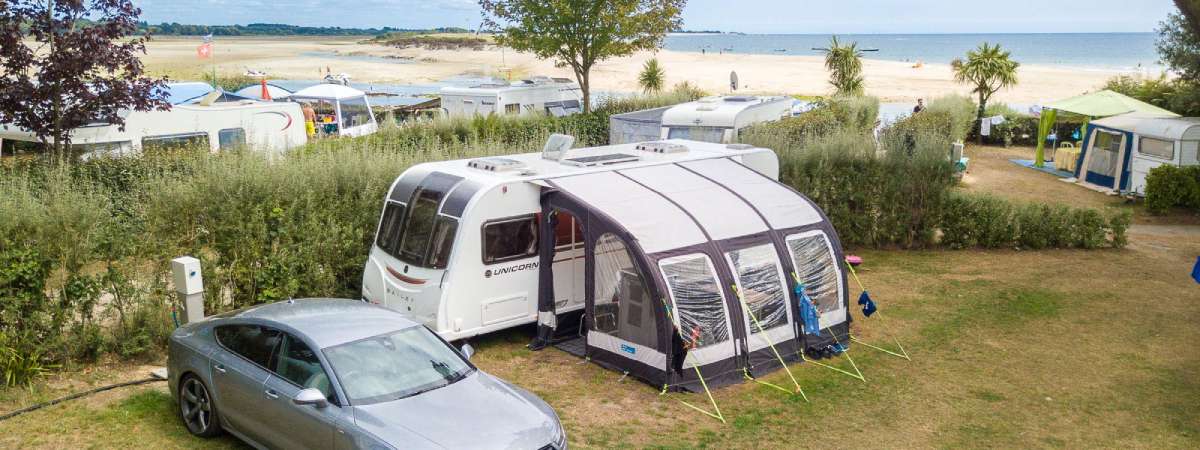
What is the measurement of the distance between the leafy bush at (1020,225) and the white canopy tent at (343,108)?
46.0 feet

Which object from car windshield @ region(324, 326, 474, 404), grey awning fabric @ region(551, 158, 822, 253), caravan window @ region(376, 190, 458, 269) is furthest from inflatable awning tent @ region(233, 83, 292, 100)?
car windshield @ region(324, 326, 474, 404)

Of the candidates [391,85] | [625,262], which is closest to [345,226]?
[625,262]

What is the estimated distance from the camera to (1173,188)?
1833 cm

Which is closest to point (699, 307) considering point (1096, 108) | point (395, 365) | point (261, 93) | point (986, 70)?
point (395, 365)

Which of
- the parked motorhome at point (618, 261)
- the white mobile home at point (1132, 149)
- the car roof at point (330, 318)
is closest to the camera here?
the car roof at point (330, 318)

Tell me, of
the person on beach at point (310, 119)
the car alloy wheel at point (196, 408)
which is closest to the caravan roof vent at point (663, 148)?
the car alloy wheel at point (196, 408)

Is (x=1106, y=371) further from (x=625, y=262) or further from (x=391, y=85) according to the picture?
(x=391, y=85)

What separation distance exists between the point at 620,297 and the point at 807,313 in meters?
2.04

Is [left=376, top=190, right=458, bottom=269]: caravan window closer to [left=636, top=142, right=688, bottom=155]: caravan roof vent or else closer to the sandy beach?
[left=636, top=142, right=688, bottom=155]: caravan roof vent

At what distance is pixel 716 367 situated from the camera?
30.6 feet

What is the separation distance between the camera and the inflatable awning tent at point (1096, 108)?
2283cm

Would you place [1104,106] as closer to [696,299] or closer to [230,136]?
[696,299]

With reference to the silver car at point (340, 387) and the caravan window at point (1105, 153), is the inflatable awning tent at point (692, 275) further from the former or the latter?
the caravan window at point (1105, 153)

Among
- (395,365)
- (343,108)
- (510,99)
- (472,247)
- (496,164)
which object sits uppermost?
(510,99)
